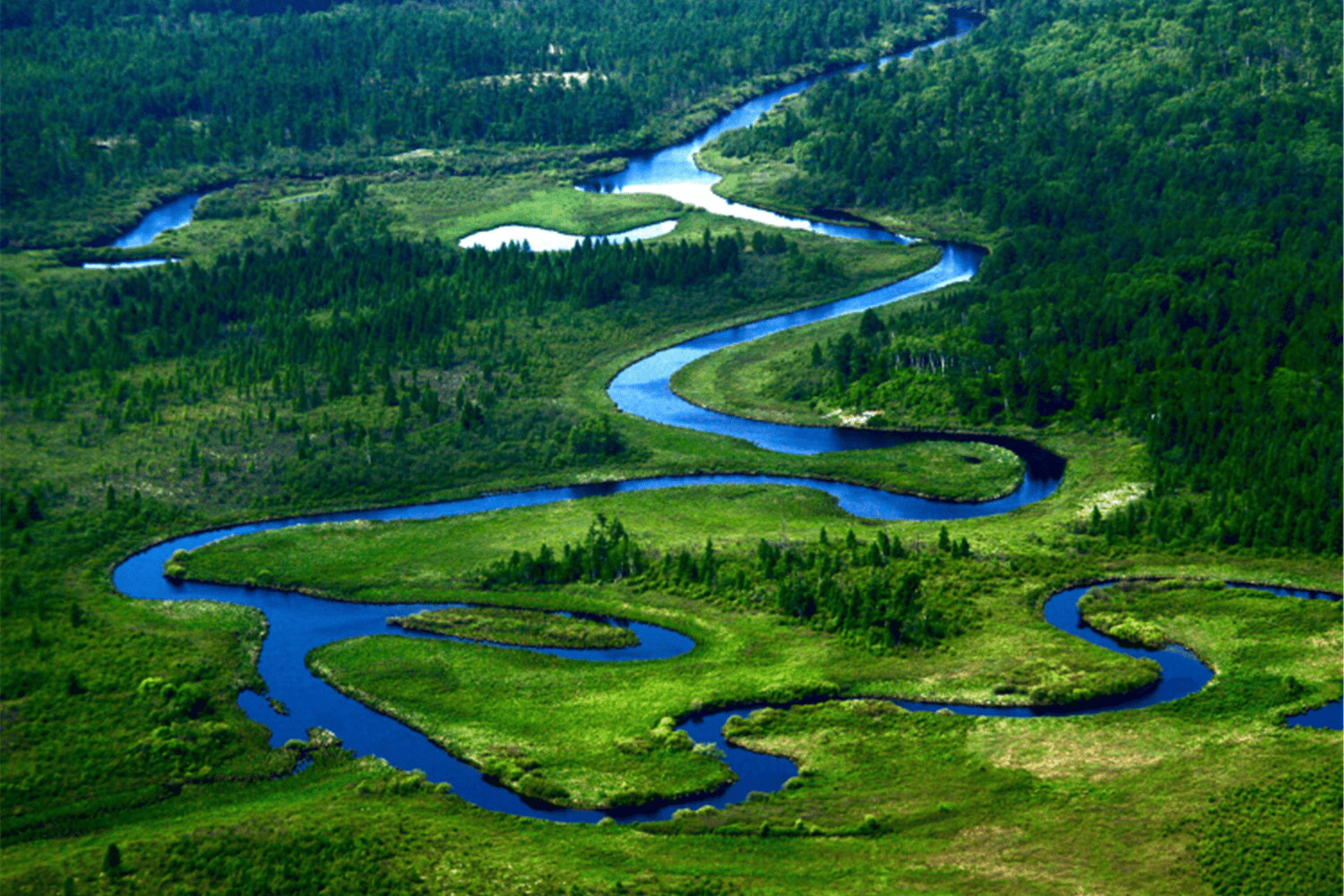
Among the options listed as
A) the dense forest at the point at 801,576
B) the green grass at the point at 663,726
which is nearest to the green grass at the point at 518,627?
the green grass at the point at 663,726

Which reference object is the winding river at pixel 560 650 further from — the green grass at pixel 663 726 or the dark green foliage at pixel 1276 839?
the dark green foliage at pixel 1276 839

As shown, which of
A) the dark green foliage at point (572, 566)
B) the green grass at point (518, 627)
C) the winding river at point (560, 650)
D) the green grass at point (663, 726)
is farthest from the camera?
the dark green foliage at point (572, 566)

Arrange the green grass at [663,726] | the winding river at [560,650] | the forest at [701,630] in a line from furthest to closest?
the winding river at [560,650]
the forest at [701,630]
the green grass at [663,726]

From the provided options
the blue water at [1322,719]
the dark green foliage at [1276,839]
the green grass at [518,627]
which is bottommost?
the dark green foliage at [1276,839]

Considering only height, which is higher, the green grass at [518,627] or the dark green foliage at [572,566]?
the dark green foliage at [572,566]

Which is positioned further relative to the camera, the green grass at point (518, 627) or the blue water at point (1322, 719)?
the green grass at point (518, 627)

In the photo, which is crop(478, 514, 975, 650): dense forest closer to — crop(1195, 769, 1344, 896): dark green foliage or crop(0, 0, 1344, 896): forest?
crop(0, 0, 1344, 896): forest

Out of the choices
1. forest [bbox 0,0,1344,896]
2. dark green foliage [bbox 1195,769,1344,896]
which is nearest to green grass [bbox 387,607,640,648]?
forest [bbox 0,0,1344,896]
